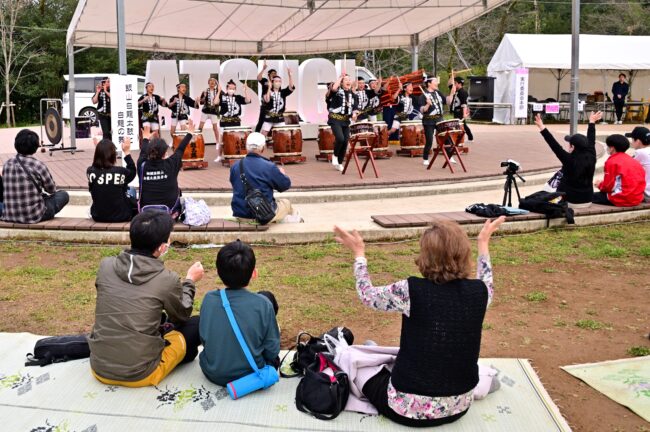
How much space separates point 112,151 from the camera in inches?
281

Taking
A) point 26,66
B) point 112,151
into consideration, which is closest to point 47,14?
point 26,66

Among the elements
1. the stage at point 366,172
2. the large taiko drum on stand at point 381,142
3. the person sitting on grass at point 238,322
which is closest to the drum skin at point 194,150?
the stage at point 366,172

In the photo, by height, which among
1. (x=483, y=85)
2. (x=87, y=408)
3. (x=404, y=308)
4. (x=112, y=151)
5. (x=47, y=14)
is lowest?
(x=87, y=408)

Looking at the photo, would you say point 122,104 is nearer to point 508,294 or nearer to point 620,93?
point 508,294

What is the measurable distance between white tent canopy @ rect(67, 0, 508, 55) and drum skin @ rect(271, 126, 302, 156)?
10.3 feet

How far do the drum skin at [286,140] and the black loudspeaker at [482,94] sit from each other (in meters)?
15.1

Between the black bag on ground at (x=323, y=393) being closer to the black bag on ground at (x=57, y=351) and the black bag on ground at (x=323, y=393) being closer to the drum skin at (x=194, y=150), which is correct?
the black bag on ground at (x=57, y=351)

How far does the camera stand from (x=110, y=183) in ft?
23.8

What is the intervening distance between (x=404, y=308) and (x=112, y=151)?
4.82m

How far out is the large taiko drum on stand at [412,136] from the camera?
46.5 ft

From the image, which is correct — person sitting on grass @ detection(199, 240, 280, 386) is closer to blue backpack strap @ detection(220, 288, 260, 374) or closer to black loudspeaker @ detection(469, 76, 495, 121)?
blue backpack strap @ detection(220, 288, 260, 374)

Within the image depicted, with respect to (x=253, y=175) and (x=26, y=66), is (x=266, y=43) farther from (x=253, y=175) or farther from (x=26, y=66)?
(x=26, y=66)

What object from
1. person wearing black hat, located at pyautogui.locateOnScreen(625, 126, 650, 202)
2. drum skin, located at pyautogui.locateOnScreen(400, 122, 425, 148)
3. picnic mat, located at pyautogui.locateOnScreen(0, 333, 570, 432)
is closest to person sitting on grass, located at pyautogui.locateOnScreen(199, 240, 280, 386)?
picnic mat, located at pyautogui.locateOnScreen(0, 333, 570, 432)

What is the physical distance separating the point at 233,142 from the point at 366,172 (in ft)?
8.13
